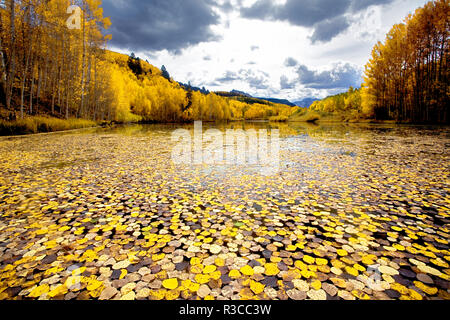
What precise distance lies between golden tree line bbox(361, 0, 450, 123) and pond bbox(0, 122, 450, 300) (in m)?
32.6

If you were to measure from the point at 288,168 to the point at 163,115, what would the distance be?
220ft

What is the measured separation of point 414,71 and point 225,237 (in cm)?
4137

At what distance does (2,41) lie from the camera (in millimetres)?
18938

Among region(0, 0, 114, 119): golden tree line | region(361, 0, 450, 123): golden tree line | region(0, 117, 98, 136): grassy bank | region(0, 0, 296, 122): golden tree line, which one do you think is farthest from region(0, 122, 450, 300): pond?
region(361, 0, 450, 123): golden tree line

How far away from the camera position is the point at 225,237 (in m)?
3.22

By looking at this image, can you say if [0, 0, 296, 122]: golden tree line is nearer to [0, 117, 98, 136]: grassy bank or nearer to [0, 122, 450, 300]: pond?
[0, 117, 98, 136]: grassy bank

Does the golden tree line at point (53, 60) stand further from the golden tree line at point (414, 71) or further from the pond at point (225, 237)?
the golden tree line at point (414, 71)

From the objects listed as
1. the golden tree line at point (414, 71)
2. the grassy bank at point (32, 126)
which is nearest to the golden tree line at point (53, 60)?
the grassy bank at point (32, 126)

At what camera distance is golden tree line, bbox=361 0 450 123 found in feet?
88.9

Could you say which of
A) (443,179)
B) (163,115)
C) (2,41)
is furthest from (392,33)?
(163,115)

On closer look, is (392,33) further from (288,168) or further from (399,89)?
(288,168)

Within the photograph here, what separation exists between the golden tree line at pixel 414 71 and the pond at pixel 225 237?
107ft

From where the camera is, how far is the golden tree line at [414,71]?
27094mm

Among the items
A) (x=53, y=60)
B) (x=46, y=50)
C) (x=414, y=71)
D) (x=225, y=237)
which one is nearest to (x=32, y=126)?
(x=46, y=50)
